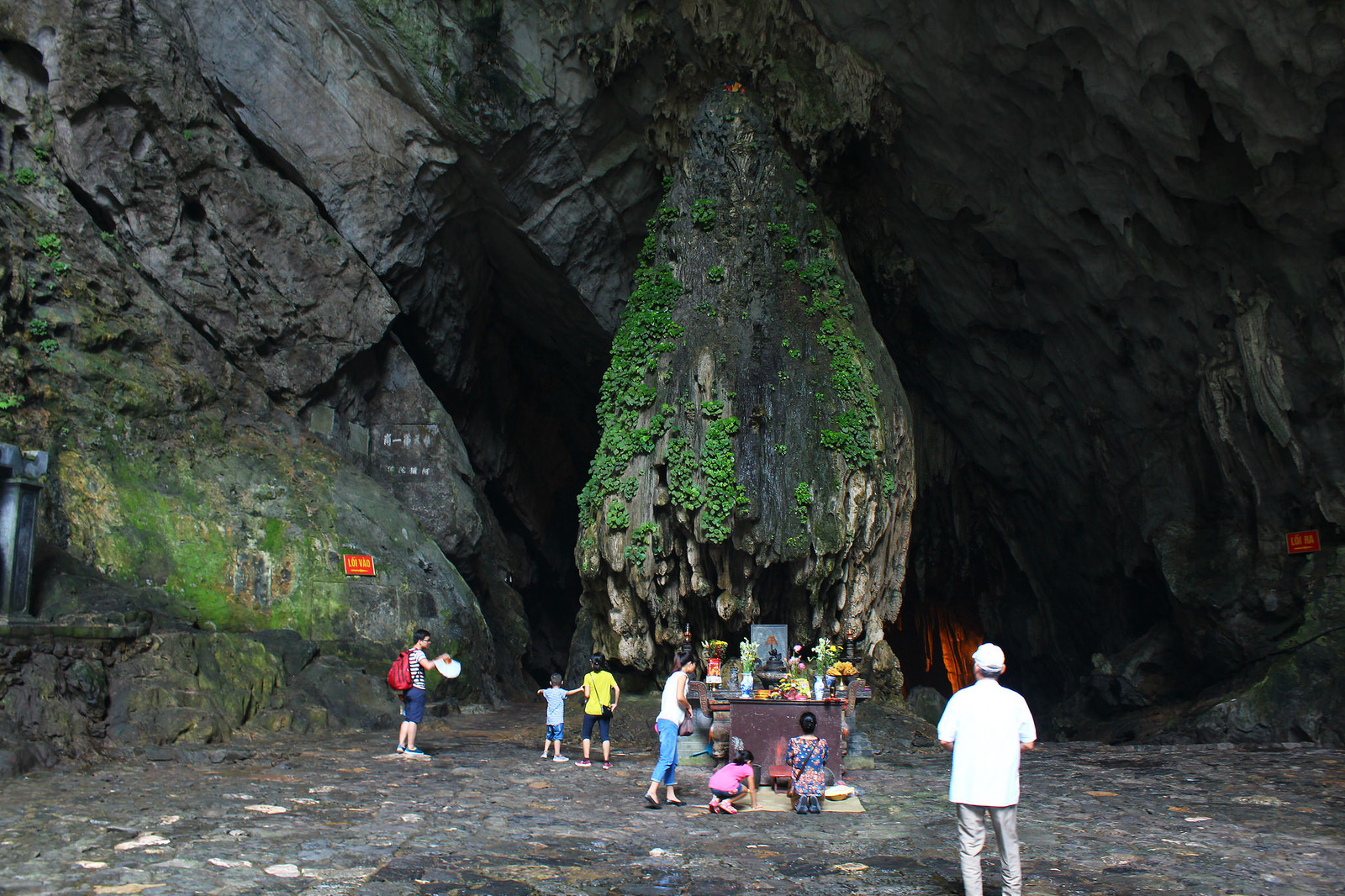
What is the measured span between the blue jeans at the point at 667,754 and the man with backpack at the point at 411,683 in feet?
10.9

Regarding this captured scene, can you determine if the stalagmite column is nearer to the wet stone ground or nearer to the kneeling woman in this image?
the wet stone ground

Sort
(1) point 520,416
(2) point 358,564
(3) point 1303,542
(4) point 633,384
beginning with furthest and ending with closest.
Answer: (1) point 520,416, (2) point 358,564, (4) point 633,384, (3) point 1303,542

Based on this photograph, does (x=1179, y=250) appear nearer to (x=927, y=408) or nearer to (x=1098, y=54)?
(x=1098, y=54)

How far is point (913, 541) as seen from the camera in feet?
73.1

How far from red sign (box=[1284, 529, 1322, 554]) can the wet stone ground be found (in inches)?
178

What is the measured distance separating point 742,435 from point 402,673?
633 cm

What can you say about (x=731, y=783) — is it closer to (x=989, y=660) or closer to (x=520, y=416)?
(x=989, y=660)

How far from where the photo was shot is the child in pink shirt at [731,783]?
768 cm

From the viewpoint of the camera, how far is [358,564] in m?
15.3

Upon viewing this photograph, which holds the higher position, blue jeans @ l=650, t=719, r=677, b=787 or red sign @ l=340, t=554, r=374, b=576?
red sign @ l=340, t=554, r=374, b=576

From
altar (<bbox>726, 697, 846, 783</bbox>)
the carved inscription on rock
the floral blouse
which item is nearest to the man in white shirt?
the floral blouse

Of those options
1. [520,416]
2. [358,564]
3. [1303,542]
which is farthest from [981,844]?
[520,416]

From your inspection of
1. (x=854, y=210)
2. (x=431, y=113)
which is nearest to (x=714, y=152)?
(x=854, y=210)

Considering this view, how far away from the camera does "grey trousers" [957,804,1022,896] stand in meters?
4.83
